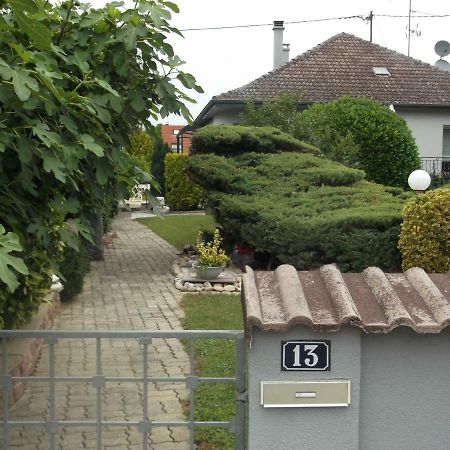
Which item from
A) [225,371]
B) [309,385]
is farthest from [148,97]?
[225,371]

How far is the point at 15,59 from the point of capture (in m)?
3.10

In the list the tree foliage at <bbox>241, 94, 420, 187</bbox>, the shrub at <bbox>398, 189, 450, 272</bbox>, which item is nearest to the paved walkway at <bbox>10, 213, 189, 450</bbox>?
the shrub at <bbox>398, 189, 450, 272</bbox>

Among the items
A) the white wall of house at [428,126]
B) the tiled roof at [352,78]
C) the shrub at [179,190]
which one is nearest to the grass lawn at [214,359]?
the tiled roof at [352,78]

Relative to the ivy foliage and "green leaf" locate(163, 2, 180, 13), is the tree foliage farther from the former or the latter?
"green leaf" locate(163, 2, 180, 13)

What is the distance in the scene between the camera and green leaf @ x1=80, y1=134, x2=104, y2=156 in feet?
10.5

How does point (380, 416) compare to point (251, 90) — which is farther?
point (251, 90)

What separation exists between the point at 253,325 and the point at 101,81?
4.57 feet

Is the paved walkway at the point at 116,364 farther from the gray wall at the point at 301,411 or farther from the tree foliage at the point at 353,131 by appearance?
the tree foliage at the point at 353,131

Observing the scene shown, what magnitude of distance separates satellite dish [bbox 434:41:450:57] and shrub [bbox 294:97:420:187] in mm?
8964

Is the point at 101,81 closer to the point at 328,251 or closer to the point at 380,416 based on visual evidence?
the point at 380,416

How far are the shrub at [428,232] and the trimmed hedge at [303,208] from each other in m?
0.57

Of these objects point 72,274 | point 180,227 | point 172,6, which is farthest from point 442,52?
point 172,6

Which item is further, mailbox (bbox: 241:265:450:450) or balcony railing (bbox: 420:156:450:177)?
balcony railing (bbox: 420:156:450:177)

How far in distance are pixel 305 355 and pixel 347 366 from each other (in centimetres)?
18
